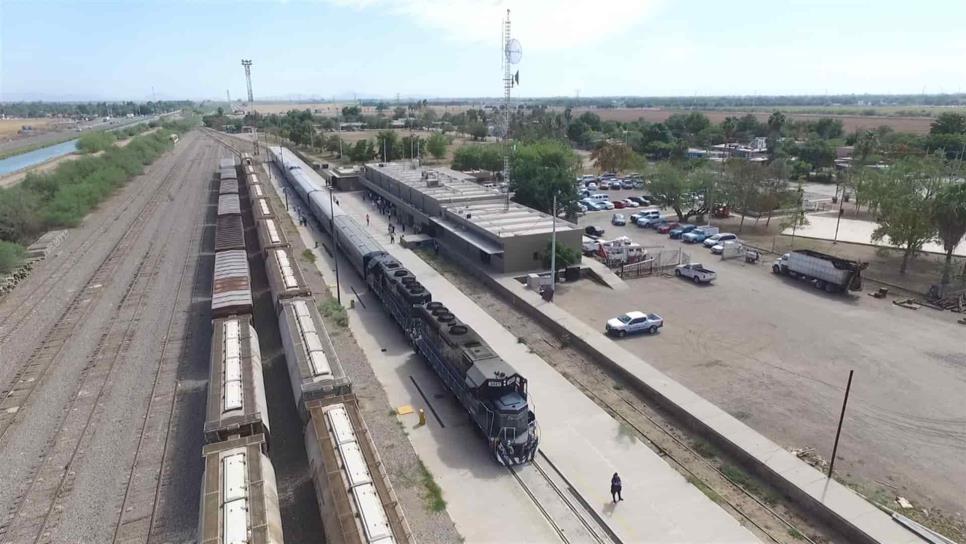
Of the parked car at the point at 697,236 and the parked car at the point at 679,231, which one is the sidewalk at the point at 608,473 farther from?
the parked car at the point at 679,231

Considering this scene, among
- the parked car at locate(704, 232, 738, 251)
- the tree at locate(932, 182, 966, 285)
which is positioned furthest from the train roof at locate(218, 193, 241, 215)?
the tree at locate(932, 182, 966, 285)

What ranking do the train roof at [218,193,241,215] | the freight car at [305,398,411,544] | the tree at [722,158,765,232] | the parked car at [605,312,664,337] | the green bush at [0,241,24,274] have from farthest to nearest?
the tree at [722,158,765,232]
the train roof at [218,193,241,215]
the green bush at [0,241,24,274]
the parked car at [605,312,664,337]
the freight car at [305,398,411,544]

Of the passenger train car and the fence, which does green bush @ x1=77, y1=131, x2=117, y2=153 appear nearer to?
the passenger train car

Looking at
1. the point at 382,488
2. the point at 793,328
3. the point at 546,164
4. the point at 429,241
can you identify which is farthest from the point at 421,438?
the point at 546,164

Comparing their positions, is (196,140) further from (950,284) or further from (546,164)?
(950,284)

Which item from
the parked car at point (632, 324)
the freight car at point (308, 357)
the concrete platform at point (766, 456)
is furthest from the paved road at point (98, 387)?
the parked car at point (632, 324)

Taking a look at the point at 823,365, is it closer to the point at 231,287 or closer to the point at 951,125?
the point at 231,287
